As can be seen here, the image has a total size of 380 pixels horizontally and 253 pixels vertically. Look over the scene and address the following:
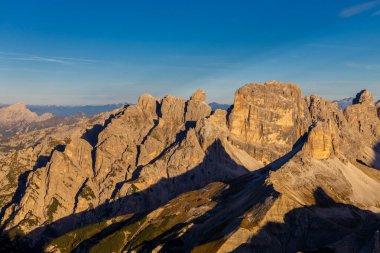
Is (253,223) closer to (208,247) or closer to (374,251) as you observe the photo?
(208,247)

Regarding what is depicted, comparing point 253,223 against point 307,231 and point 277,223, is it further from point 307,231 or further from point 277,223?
point 307,231

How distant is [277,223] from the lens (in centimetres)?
19950

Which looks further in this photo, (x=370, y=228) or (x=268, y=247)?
(x=268, y=247)

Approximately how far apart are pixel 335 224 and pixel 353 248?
37184 mm

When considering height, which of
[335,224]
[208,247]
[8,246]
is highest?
[8,246]

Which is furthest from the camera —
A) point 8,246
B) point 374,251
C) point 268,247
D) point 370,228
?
point 268,247

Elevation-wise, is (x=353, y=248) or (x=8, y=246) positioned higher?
(x=8, y=246)

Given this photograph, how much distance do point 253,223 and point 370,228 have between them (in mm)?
50649

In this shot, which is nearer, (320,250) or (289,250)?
(320,250)

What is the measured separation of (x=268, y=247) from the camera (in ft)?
622

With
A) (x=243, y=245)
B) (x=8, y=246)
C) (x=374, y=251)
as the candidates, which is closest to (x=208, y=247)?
(x=243, y=245)

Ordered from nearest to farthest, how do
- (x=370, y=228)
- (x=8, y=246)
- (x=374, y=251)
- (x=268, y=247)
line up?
(x=8, y=246), (x=374, y=251), (x=370, y=228), (x=268, y=247)

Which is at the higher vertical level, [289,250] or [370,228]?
[370,228]

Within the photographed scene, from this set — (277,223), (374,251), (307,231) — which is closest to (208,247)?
(277,223)
